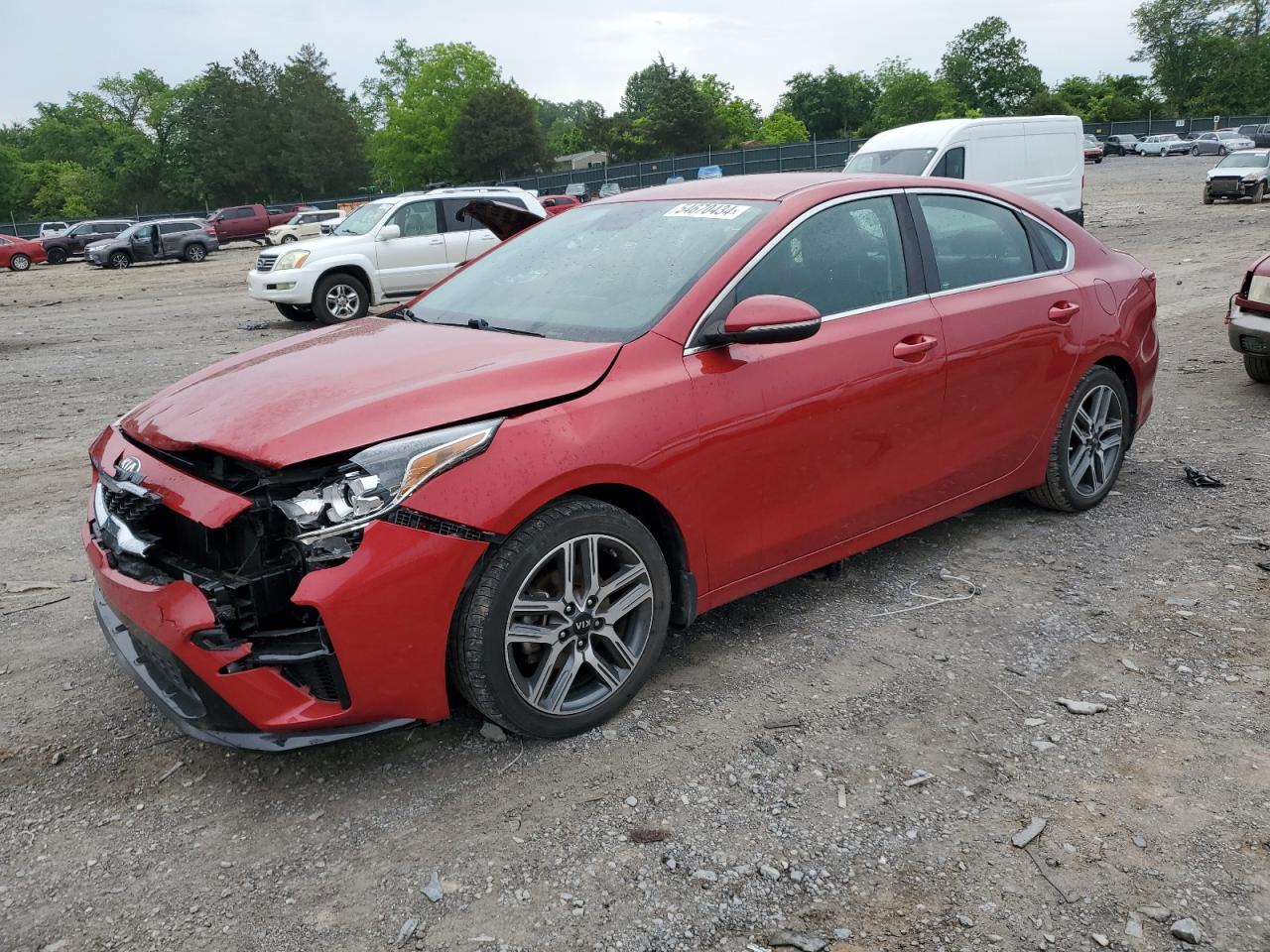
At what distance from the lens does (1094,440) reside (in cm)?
514

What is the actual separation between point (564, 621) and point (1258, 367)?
21.6ft

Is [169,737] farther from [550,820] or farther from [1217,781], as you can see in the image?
[1217,781]

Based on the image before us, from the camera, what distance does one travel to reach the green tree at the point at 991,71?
4323 inches

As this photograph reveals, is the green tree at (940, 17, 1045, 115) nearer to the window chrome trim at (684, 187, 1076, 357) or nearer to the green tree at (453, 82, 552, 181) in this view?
the green tree at (453, 82, 552, 181)

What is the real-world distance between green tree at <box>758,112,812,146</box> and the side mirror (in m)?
110

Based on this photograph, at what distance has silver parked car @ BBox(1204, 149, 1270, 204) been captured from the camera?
88.9 feet

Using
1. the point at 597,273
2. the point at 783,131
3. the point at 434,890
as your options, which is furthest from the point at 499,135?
the point at 434,890

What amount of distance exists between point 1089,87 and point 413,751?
122470 millimetres

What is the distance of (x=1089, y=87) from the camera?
10812 centimetres

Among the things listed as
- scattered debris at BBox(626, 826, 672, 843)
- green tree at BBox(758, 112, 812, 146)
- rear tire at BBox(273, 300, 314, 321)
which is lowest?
scattered debris at BBox(626, 826, 672, 843)

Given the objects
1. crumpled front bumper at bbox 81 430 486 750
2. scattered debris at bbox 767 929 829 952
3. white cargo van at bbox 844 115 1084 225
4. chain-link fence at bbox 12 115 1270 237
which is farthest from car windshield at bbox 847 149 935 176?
chain-link fence at bbox 12 115 1270 237

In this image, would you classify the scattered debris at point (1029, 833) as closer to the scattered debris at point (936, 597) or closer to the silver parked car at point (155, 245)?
the scattered debris at point (936, 597)

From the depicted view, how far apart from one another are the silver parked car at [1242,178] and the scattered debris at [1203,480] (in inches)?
1022

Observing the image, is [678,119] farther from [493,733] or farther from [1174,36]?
A: [493,733]
